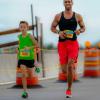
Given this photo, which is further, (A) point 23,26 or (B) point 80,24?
(A) point 23,26

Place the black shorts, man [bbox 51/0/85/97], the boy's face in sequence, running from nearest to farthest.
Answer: man [bbox 51/0/85/97] → the boy's face → the black shorts

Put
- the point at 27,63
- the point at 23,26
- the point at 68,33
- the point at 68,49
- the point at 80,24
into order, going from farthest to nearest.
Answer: the point at 27,63, the point at 23,26, the point at 80,24, the point at 68,49, the point at 68,33

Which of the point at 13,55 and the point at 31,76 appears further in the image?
the point at 13,55

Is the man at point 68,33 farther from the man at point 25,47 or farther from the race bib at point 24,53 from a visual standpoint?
the race bib at point 24,53

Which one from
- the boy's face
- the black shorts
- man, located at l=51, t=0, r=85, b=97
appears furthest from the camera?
the black shorts

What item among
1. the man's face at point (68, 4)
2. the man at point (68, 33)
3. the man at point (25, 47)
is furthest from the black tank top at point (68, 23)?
the man at point (25, 47)

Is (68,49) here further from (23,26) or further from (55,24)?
(23,26)

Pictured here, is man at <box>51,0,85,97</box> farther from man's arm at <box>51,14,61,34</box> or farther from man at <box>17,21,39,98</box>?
man at <box>17,21,39,98</box>

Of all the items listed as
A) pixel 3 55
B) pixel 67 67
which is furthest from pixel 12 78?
pixel 67 67

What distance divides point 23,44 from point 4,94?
1162mm

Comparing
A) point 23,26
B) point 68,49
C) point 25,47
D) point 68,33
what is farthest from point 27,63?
point 68,33

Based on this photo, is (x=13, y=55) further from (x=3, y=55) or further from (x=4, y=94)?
(x=4, y=94)

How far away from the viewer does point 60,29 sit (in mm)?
9164

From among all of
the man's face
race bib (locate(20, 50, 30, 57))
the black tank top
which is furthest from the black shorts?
the man's face
